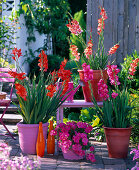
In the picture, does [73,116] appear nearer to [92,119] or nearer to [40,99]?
[92,119]

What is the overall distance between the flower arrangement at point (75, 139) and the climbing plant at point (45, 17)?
5.72m

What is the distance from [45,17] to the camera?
10375 millimetres

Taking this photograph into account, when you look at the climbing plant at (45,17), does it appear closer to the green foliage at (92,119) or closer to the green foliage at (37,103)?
the green foliage at (92,119)

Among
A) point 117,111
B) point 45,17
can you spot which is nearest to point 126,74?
point 117,111

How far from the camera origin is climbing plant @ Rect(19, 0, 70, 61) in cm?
941

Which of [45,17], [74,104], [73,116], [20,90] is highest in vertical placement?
[45,17]

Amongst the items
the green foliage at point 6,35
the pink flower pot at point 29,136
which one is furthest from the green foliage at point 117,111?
the green foliage at point 6,35

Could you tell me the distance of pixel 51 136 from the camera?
12.9 ft

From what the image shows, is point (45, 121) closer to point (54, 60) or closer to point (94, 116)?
point (94, 116)

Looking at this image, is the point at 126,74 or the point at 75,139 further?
the point at 126,74

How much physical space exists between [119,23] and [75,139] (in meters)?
2.47

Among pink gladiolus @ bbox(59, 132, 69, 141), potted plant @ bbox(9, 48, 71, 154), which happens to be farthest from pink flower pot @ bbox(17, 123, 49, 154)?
pink gladiolus @ bbox(59, 132, 69, 141)

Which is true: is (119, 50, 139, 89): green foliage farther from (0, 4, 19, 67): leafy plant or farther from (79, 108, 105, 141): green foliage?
(0, 4, 19, 67): leafy plant

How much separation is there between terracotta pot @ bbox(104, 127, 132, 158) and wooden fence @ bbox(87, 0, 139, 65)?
1.83 m
